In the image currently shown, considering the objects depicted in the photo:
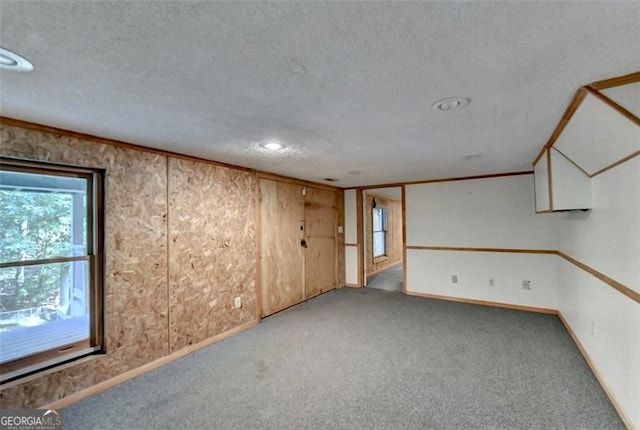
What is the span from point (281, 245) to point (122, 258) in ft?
7.38

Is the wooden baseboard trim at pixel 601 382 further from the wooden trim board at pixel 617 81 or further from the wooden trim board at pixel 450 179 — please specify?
the wooden trim board at pixel 450 179

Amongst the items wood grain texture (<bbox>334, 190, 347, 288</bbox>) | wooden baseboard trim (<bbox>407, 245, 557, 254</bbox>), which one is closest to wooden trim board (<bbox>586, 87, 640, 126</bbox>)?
wooden baseboard trim (<bbox>407, 245, 557, 254</bbox>)

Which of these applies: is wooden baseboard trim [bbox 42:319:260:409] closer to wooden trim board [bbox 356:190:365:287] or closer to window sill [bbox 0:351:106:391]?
window sill [bbox 0:351:106:391]

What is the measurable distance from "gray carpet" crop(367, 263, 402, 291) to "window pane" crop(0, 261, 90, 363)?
4767 millimetres

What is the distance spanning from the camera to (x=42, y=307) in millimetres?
2244

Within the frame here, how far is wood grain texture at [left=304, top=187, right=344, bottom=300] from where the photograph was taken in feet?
16.7

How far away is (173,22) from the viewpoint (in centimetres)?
104

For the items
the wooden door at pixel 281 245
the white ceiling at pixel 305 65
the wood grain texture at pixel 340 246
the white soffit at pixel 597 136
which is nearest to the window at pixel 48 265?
the white ceiling at pixel 305 65

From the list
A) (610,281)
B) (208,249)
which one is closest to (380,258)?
(208,249)

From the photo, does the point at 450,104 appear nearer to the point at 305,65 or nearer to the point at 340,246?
the point at 305,65

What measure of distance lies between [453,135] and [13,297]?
3.71 m

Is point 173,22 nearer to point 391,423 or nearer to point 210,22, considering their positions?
point 210,22

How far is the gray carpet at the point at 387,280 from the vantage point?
5848mm

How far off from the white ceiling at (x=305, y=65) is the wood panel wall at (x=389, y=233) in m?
4.51
